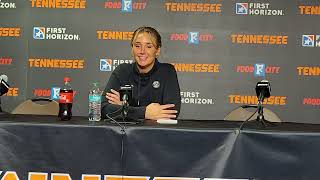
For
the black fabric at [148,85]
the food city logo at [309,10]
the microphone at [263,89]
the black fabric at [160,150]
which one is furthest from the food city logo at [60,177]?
the food city logo at [309,10]

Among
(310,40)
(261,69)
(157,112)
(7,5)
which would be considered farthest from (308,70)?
(7,5)

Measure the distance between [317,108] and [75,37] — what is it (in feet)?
8.38

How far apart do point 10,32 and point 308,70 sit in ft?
10.0

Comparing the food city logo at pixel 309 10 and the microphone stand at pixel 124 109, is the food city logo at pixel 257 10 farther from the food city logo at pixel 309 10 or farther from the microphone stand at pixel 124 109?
the microphone stand at pixel 124 109

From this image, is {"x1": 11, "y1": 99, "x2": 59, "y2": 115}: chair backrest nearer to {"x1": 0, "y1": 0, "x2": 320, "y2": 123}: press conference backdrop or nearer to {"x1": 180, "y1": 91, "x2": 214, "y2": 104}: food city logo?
{"x1": 0, "y1": 0, "x2": 320, "y2": 123}: press conference backdrop

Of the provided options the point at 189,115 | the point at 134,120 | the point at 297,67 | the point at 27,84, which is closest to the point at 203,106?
the point at 189,115

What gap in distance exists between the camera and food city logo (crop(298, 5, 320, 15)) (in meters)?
4.60

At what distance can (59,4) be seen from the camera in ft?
15.6

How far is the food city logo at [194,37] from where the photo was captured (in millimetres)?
4648

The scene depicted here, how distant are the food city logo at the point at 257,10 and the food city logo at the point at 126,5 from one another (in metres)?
0.96

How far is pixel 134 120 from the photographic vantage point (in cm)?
258

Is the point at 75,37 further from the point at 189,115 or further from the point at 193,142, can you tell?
the point at 193,142

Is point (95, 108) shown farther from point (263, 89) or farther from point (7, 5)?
point (7, 5)

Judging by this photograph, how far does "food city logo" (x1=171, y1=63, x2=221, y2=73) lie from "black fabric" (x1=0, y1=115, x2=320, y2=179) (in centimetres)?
235
